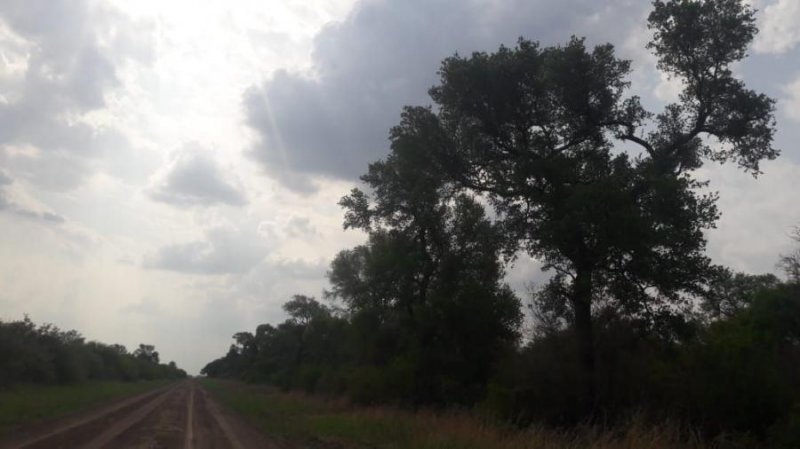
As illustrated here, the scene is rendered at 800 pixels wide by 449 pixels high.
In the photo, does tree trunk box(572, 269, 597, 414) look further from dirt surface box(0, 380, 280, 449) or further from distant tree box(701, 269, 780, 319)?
dirt surface box(0, 380, 280, 449)

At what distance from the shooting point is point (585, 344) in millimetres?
22266

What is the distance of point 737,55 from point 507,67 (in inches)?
304

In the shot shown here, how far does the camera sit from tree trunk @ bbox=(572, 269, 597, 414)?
871 inches

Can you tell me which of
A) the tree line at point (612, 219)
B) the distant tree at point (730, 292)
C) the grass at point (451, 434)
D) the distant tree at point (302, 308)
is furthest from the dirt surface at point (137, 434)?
the distant tree at point (302, 308)

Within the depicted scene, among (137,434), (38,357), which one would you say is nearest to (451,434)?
(137,434)

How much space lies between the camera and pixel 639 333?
22.5 meters

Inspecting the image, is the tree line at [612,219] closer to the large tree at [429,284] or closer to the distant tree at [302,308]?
the large tree at [429,284]

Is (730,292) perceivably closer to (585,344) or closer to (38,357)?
(585,344)

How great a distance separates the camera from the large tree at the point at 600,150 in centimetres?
2145

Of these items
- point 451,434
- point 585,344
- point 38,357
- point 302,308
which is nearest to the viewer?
point 451,434

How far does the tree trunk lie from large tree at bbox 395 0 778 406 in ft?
0.13

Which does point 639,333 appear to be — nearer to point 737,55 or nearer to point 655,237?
point 655,237

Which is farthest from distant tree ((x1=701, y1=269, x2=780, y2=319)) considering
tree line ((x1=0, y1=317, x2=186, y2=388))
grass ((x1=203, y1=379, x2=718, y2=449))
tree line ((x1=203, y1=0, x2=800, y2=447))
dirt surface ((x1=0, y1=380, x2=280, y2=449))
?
tree line ((x1=0, y1=317, x2=186, y2=388))

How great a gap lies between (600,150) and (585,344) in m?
7.42
